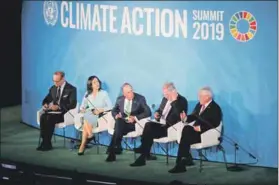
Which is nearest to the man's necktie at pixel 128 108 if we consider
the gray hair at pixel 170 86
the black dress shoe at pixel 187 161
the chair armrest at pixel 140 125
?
the chair armrest at pixel 140 125

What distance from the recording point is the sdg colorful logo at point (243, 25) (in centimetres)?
597

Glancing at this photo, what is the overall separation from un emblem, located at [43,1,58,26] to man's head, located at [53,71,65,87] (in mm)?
454

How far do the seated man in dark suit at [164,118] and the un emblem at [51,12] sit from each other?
50.1 inches

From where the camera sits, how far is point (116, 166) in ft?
20.7

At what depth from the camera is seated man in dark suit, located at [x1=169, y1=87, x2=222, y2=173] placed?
240 inches

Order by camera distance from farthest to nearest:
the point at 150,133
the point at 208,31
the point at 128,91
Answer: the point at 128,91 < the point at 150,133 < the point at 208,31

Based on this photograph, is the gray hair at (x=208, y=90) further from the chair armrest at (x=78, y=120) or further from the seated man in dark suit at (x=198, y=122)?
the chair armrest at (x=78, y=120)

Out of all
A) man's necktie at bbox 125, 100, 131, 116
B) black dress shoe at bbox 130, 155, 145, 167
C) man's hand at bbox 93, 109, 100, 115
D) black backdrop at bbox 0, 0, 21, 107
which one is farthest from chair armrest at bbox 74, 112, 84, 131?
black backdrop at bbox 0, 0, 21, 107

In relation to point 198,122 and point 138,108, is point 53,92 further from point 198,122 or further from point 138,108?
point 198,122

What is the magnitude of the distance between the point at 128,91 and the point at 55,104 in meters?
0.77

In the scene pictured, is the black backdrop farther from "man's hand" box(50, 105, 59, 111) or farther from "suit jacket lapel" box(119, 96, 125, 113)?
"suit jacket lapel" box(119, 96, 125, 113)

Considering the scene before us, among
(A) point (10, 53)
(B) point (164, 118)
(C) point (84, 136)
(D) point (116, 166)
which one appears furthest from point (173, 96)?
(A) point (10, 53)

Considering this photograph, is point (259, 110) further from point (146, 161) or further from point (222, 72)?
point (146, 161)

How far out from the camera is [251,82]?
19.8ft
